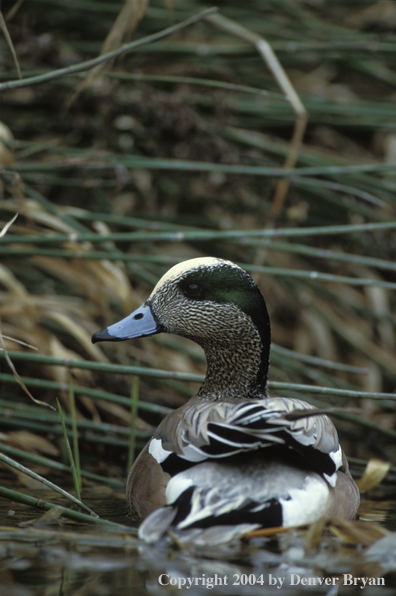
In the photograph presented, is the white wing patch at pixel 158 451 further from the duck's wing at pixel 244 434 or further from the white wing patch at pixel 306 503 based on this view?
the white wing patch at pixel 306 503

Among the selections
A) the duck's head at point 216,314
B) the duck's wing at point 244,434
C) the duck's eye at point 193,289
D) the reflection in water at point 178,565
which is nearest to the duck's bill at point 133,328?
the duck's head at point 216,314

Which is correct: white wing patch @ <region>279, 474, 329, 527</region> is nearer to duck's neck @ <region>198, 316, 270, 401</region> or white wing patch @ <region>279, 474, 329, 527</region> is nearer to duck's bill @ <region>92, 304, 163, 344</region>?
duck's neck @ <region>198, 316, 270, 401</region>

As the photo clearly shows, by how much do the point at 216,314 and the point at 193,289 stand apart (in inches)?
4.8

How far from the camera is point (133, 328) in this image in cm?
271

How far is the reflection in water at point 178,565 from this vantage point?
1.66 meters

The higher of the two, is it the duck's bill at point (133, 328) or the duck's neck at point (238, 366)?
the duck's bill at point (133, 328)

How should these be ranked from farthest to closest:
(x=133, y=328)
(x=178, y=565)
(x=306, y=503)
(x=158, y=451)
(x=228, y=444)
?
1. (x=133, y=328)
2. (x=158, y=451)
3. (x=306, y=503)
4. (x=228, y=444)
5. (x=178, y=565)

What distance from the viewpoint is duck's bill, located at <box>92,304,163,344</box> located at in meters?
2.64

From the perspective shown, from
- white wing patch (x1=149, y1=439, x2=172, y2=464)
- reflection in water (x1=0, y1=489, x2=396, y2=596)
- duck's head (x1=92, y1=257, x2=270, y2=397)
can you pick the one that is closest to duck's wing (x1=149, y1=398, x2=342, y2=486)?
white wing patch (x1=149, y1=439, x2=172, y2=464)

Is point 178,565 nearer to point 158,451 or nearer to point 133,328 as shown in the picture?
point 158,451

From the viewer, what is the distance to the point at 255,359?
2.78 meters

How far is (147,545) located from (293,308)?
2.89 metres

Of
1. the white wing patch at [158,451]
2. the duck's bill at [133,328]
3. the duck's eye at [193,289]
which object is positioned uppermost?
the duck's eye at [193,289]

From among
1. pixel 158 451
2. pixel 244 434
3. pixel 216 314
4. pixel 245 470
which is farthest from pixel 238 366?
pixel 244 434
